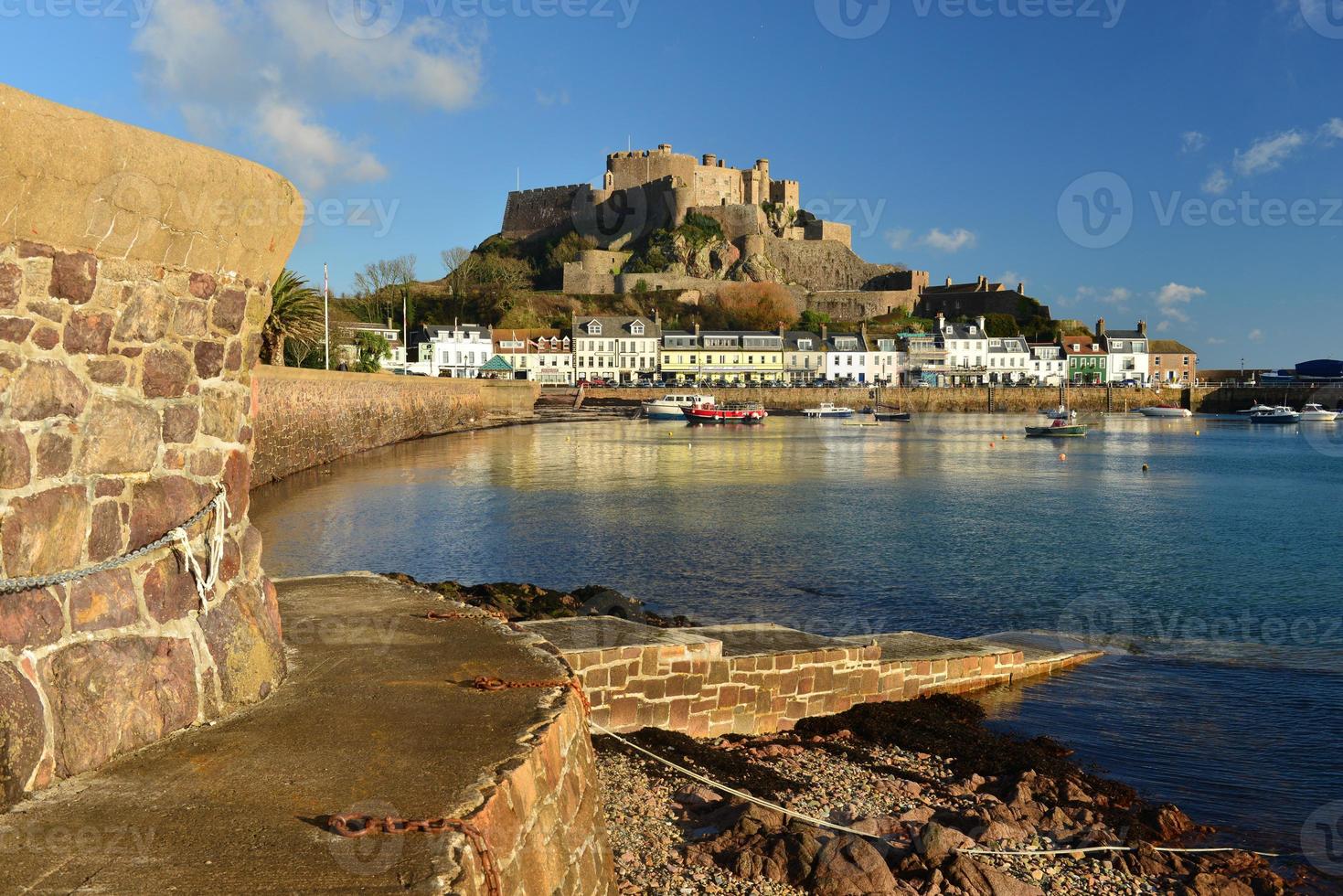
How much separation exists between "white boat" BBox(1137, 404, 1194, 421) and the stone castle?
35.2 metres

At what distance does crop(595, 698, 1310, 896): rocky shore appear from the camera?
6.87 metres

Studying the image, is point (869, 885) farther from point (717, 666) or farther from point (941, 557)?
point (941, 557)

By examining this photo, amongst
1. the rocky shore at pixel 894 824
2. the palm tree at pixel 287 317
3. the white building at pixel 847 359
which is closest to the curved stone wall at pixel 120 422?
the rocky shore at pixel 894 824

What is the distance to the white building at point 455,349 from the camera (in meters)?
106

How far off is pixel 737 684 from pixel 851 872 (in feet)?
11.4

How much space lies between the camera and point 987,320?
136 m

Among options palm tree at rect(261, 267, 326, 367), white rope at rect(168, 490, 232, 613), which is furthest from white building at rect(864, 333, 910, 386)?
white rope at rect(168, 490, 232, 613)

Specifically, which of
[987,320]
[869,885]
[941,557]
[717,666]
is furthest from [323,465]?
[987,320]

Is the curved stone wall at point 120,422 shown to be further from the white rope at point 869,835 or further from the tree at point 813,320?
the tree at point 813,320

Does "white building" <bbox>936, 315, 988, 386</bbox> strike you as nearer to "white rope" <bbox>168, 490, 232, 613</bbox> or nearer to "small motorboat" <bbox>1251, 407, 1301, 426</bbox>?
"small motorboat" <bbox>1251, 407, 1301, 426</bbox>

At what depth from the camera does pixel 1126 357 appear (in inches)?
5241

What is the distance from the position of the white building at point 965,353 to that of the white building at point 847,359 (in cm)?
1183

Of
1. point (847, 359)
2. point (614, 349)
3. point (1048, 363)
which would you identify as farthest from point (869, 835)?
point (1048, 363)

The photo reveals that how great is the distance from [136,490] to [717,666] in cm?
609
